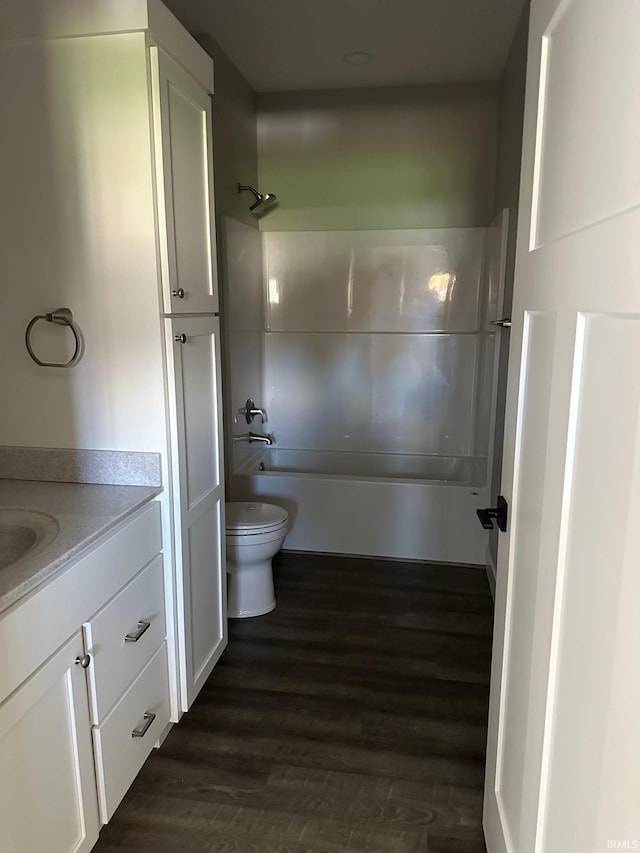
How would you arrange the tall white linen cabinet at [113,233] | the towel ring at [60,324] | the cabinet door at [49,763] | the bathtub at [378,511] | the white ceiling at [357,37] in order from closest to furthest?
the cabinet door at [49,763] < the tall white linen cabinet at [113,233] < the towel ring at [60,324] < the white ceiling at [357,37] < the bathtub at [378,511]

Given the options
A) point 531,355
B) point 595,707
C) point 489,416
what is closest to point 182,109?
point 531,355

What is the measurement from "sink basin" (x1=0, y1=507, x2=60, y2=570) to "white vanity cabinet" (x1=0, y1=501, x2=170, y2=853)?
153mm

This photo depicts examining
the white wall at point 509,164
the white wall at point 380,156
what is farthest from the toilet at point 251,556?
the white wall at point 380,156

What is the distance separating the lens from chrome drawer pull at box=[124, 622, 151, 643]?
1.66m

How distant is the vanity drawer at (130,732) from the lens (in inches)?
61.3

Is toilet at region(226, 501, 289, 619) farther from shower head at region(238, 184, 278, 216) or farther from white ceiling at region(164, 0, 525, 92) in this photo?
white ceiling at region(164, 0, 525, 92)

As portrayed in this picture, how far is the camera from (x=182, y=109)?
1850mm

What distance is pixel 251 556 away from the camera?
2.70 meters

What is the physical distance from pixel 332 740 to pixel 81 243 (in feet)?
5.71

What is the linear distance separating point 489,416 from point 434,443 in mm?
494

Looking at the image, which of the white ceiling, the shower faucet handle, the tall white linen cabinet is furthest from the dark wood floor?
the white ceiling

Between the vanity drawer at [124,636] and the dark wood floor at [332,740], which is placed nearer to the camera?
the vanity drawer at [124,636]

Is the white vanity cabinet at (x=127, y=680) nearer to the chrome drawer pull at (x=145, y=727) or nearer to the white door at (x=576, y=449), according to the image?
the chrome drawer pull at (x=145, y=727)

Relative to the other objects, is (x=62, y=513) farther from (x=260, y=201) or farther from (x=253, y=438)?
(x=260, y=201)
